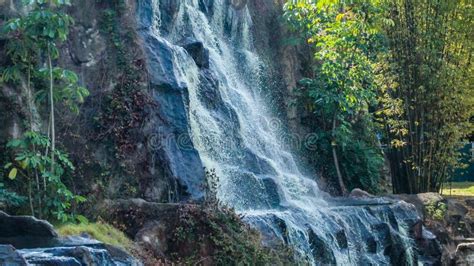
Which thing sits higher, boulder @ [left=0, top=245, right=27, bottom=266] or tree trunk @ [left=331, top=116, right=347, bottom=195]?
tree trunk @ [left=331, top=116, right=347, bottom=195]

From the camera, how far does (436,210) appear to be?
17.2 meters

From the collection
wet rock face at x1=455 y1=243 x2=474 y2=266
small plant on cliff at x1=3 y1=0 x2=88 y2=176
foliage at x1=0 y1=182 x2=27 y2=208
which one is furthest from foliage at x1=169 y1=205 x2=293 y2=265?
wet rock face at x1=455 y1=243 x2=474 y2=266

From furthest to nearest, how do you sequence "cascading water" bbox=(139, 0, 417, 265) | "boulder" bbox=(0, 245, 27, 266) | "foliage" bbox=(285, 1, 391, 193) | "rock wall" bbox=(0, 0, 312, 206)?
"foliage" bbox=(285, 1, 391, 193) < "cascading water" bbox=(139, 0, 417, 265) < "rock wall" bbox=(0, 0, 312, 206) < "boulder" bbox=(0, 245, 27, 266)

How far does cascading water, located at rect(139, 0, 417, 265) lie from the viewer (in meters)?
12.0

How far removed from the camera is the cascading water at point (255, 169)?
39.2 ft

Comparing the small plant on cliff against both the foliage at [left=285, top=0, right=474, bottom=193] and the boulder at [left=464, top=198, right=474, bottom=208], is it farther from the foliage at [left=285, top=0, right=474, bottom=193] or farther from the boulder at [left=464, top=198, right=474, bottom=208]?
the boulder at [left=464, top=198, right=474, bottom=208]

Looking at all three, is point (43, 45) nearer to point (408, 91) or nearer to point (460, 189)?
point (408, 91)

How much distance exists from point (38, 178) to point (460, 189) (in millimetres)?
18919

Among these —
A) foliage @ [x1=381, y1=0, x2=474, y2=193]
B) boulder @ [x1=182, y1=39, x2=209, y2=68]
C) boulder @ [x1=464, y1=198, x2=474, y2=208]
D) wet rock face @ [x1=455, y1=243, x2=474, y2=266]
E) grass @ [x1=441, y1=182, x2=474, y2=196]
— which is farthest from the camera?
grass @ [x1=441, y1=182, x2=474, y2=196]

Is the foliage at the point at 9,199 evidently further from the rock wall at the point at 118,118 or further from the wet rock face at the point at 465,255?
the wet rock face at the point at 465,255

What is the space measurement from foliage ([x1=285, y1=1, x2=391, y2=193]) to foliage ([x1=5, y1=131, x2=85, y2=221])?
853cm

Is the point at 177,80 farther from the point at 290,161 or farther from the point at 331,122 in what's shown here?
the point at 331,122

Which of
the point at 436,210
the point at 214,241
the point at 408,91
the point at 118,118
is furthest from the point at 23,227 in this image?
the point at 408,91

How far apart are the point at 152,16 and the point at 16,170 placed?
516 cm
